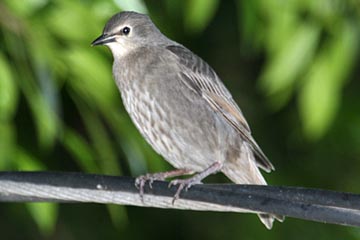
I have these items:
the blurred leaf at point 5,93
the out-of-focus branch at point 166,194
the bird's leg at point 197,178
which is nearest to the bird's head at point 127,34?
the blurred leaf at point 5,93

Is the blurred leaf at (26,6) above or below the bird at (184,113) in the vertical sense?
above

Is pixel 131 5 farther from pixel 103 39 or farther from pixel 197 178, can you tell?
pixel 197 178

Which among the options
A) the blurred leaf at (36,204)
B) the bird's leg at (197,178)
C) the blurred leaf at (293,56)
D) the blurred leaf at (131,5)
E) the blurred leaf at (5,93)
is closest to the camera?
the bird's leg at (197,178)

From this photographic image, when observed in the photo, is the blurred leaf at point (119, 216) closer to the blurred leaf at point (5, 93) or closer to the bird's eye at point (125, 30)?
the bird's eye at point (125, 30)

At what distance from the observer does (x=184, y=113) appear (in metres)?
5.52

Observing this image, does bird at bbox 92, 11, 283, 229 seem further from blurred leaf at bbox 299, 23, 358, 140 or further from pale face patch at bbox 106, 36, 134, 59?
blurred leaf at bbox 299, 23, 358, 140

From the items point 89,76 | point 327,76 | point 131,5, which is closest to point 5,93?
point 89,76

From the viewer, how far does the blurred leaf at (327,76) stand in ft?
19.3

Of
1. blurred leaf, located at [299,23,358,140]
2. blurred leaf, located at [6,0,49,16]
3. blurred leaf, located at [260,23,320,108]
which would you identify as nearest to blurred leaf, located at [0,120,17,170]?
blurred leaf, located at [6,0,49,16]

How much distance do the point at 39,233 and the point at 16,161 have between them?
324 cm

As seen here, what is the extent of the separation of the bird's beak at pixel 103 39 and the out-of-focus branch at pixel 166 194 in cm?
153

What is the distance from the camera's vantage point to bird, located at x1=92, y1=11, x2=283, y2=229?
5500 mm

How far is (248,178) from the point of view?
18.9ft

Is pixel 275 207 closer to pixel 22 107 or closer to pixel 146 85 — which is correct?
pixel 146 85
